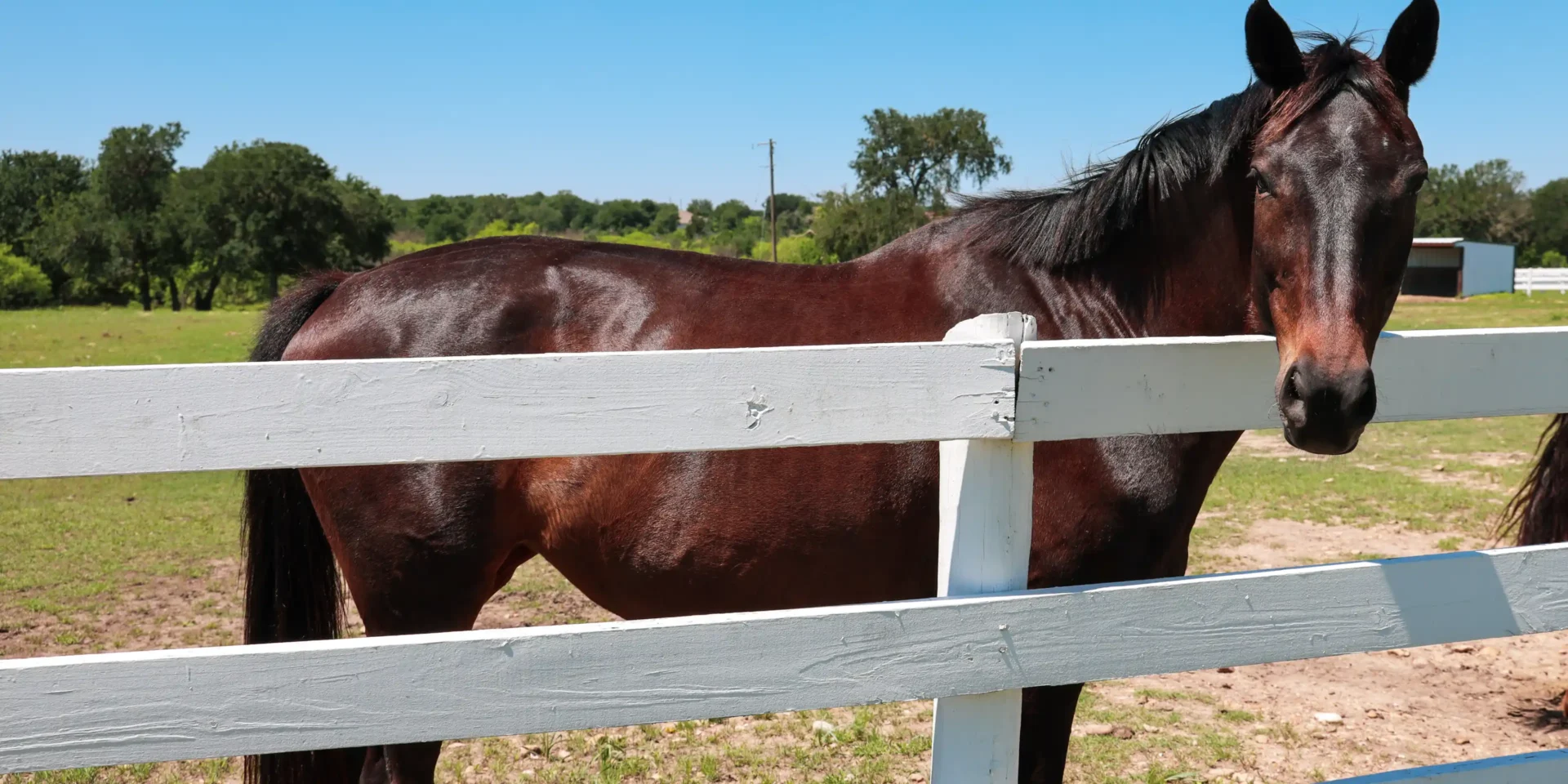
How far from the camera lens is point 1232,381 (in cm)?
212

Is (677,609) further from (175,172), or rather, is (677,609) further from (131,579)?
(175,172)

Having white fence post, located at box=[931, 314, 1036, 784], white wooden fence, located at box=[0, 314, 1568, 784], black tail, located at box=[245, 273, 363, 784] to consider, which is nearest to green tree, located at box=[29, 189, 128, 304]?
black tail, located at box=[245, 273, 363, 784]

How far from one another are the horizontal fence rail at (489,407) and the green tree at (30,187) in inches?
3159

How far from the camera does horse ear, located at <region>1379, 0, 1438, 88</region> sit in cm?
246

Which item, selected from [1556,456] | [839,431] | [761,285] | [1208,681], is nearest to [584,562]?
[761,285]

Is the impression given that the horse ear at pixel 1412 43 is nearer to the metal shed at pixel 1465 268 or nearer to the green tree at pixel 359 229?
the metal shed at pixel 1465 268

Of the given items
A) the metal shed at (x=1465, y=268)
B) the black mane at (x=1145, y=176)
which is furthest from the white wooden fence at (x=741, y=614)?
the metal shed at (x=1465, y=268)

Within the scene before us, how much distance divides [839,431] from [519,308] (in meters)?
1.68

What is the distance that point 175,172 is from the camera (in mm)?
64500

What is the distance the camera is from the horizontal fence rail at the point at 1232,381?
1880 millimetres

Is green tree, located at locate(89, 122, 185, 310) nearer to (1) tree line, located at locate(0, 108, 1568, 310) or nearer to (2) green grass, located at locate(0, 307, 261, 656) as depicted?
(1) tree line, located at locate(0, 108, 1568, 310)

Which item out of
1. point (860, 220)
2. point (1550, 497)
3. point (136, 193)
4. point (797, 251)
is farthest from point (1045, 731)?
point (136, 193)

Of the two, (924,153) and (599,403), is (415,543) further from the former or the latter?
(924,153)

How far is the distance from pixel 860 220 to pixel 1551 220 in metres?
50.3
